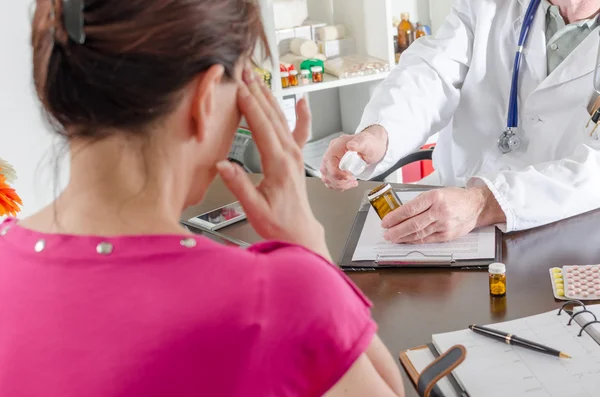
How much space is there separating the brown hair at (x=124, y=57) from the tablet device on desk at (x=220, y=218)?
33.5 inches

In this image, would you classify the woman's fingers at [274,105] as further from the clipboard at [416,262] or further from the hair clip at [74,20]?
the clipboard at [416,262]

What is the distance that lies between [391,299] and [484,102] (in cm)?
91

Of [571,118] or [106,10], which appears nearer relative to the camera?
[106,10]

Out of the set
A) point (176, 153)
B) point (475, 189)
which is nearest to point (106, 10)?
point (176, 153)

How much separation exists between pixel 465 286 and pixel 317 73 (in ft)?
5.57

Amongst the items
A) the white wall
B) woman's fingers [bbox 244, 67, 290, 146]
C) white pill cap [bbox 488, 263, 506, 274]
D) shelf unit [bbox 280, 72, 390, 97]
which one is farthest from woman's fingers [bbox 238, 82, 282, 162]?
shelf unit [bbox 280, 72, 390, 97]

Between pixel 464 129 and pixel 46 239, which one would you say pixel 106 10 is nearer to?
pixel 46 239

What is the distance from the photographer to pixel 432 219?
1315 mm

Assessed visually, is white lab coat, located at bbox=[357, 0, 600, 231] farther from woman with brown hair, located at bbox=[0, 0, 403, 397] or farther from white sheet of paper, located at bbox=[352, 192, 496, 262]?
woman with brown hair, located at bbox=[0, 0, 403, 397]

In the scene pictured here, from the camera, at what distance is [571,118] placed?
1.70 m

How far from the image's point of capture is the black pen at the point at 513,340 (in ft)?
3.12

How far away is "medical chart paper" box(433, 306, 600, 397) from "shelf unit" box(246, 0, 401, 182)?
67.4 inches

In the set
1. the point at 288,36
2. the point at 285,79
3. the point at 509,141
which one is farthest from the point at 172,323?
the point at 288,36

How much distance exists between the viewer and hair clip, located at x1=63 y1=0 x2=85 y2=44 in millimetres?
627
